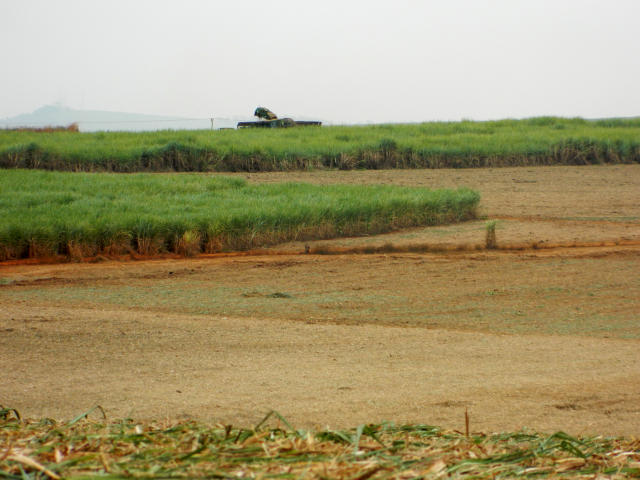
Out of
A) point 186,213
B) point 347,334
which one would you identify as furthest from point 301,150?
point 347,334

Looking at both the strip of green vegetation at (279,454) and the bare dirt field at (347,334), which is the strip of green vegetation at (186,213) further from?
the strip of green vegetation at (279,454)

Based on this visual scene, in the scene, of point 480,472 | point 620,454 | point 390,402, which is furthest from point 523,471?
point 390,402

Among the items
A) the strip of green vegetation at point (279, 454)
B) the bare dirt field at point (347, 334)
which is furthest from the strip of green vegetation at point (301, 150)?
the strip of green vegetation at point (279, 454)

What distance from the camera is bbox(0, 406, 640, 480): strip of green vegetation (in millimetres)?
1816

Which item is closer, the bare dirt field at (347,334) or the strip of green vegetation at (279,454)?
the strip of green vegetation at (279,454)

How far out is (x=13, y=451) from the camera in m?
1.91

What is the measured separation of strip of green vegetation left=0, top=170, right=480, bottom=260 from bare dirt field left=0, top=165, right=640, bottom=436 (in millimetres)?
552

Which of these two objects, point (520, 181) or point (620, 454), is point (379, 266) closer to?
point (620, 454)

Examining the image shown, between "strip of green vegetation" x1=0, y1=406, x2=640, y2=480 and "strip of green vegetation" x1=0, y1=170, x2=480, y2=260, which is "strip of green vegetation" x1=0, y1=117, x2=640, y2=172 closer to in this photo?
"strip of green vegetation" x1=0, y1=170, x2=480, y2=260

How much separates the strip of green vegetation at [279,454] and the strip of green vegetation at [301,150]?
2075cm

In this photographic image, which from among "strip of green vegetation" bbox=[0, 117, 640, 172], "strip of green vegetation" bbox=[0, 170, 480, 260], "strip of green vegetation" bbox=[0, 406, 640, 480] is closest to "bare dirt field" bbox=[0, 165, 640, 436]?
"strip of green vegetation" bbox=[0, 170, 480, 260]

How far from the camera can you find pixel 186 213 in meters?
12.0

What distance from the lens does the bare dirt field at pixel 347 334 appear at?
186 inches

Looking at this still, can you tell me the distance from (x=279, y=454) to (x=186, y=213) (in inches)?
405
